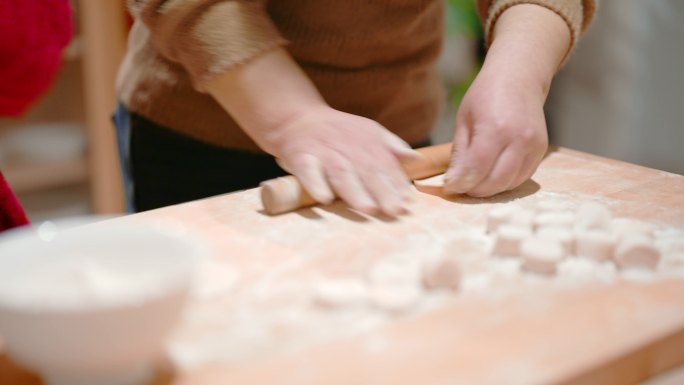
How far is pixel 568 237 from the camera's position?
67 centimetres

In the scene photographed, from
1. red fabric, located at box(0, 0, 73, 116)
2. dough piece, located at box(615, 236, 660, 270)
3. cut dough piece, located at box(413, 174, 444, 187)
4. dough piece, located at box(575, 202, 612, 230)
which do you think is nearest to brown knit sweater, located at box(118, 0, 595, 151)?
red fabric, located at box(0, 0, 73, 116)

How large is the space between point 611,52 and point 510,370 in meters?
2.13

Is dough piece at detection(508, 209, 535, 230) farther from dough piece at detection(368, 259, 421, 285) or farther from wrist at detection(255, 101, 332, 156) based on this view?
wrist at detection(255, 101, 332, 156)

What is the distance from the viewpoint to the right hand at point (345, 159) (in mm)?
771

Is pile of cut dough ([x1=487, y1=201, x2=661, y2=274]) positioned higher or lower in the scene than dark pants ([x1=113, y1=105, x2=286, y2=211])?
higher

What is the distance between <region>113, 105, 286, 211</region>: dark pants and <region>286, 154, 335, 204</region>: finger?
29 cm

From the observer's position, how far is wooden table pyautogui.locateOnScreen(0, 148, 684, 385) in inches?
19.1

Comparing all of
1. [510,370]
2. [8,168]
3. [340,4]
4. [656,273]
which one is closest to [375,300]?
[510,370]

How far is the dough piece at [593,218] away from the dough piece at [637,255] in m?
0.07

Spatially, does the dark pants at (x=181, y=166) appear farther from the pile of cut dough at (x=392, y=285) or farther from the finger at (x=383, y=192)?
the pile of cut dough at (x=392, y=285)

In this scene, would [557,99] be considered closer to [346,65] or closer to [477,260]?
[346,65]

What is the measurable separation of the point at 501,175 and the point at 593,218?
0.14m

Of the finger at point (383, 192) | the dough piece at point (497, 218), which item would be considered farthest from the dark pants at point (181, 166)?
the dough piece at point (497, 218)

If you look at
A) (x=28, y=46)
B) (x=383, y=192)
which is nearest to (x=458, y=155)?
(x=383, y=192)
